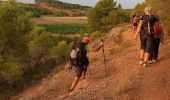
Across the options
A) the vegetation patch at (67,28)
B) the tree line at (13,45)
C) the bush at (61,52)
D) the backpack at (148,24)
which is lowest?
the vegetation patch at (67,28)

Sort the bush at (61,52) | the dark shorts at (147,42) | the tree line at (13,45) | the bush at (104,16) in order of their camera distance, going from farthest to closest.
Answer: the bush at (104,16), the bush at (61,52), the tree line at (13,45), the dark shorts at (147,42)

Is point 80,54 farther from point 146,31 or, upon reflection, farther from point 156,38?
point 156,38

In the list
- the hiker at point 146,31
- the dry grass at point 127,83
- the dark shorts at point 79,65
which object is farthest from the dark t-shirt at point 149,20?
the dark shorts at point 79,65

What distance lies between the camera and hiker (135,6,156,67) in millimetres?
14820

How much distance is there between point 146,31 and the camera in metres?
15.0

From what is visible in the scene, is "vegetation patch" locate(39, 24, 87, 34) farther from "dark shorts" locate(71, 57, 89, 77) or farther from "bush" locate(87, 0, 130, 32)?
"dark shorts" locate(71, 57, 89, 77)

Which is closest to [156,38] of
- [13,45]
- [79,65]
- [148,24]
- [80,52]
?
[148,24]

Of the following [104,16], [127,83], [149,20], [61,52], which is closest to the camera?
[127,83]

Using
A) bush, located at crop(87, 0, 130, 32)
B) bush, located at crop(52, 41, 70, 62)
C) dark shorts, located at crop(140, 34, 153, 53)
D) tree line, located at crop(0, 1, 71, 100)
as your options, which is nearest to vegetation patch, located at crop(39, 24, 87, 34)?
bush, located at crop(87, 0, 130, 32)

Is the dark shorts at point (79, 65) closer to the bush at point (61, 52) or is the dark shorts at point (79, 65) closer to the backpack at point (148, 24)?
the backpack at point (148, 24)

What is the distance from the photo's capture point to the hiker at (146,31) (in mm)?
14820

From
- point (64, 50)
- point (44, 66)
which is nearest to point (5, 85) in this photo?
point (44, 66)

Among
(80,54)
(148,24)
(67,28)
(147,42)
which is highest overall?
(148,24)

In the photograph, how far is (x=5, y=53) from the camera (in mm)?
41469
